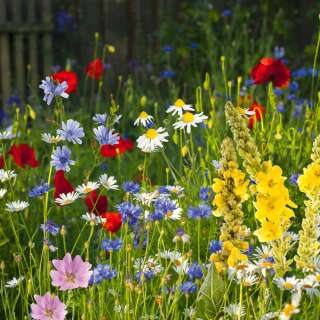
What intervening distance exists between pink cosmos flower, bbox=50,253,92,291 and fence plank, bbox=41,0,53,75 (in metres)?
4.94

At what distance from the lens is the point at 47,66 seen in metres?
6.65

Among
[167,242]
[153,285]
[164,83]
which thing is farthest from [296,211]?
[164,83]

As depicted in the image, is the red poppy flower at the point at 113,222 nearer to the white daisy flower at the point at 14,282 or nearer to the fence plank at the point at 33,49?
the white daisy flower at the point at 14,282

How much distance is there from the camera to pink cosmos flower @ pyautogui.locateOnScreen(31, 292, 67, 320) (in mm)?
1740

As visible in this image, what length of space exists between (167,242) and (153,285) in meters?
0.26

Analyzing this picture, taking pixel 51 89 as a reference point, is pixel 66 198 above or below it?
below

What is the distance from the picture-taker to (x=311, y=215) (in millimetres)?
1651

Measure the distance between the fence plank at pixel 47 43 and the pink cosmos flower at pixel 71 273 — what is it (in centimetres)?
494

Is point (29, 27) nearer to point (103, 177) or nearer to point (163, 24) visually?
point (163, 24)

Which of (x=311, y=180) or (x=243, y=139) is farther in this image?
(x=311, y=180)

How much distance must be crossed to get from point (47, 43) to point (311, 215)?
5278 millimetres

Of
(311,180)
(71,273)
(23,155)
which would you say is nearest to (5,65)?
(23,155)

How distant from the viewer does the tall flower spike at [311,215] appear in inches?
64.6

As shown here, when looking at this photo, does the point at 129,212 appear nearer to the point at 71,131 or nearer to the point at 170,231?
the point at 71,131
